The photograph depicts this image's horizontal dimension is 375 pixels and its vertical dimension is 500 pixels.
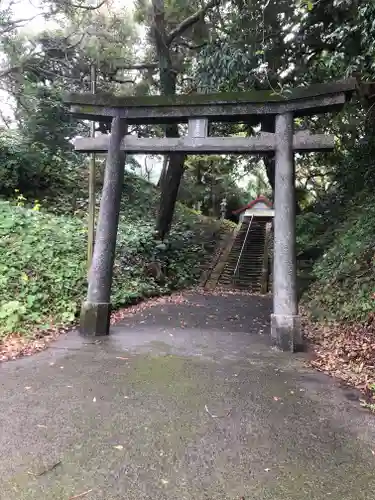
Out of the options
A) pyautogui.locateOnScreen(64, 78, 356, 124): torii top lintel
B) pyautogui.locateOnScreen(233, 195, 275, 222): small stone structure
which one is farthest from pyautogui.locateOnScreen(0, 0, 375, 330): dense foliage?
pyautogui.locateOnScreen(233, 195, 275, 222): small stone structure

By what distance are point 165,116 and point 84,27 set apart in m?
8.00

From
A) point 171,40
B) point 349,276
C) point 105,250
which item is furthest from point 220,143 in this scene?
point 171,40

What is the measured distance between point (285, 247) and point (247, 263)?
888cm

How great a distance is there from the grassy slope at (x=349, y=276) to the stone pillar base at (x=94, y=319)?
3897mm

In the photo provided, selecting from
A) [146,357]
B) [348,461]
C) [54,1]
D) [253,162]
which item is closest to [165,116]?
[146,357]

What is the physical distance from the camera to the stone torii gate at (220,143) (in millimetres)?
5801

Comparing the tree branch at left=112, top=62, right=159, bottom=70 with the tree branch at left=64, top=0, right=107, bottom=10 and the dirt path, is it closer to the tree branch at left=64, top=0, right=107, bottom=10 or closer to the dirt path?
the tree branch at left=64, top=0, right=107, bottom=10

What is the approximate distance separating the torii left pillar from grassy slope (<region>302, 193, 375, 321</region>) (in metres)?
3.92

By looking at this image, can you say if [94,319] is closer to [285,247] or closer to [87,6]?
[285,247]

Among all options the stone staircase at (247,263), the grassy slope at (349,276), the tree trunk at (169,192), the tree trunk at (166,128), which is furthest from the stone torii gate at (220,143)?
the stone staircase at (247,263)

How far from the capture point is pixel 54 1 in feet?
34.6

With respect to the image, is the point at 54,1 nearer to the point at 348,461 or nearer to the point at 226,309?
the point at 226,309

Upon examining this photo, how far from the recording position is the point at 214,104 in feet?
20.3

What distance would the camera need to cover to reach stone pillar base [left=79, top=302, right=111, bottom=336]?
6141 mm
